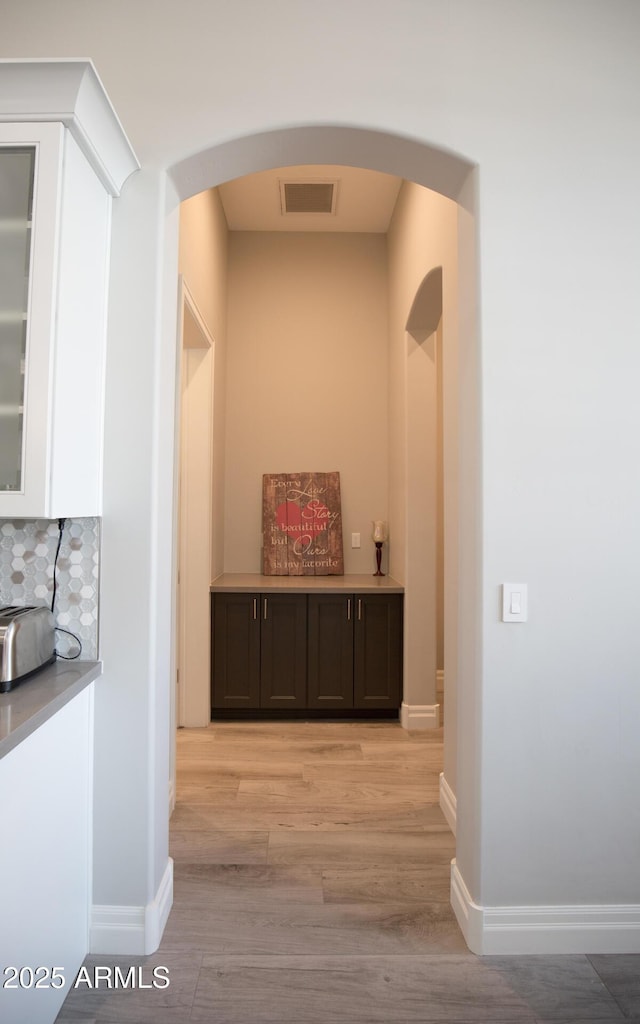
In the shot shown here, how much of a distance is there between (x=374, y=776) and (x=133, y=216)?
9.08 ft

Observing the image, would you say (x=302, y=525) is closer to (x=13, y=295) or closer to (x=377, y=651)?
(x=377, y=651)

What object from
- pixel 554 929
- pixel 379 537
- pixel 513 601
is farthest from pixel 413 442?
pixel 554 929

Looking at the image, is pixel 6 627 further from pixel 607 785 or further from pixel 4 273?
pixel 607 785

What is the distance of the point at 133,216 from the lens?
2.04 meters

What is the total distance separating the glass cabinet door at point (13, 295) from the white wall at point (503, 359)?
1.20ft

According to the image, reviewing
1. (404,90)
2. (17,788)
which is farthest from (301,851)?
(404,90)

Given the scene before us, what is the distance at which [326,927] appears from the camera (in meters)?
2.12

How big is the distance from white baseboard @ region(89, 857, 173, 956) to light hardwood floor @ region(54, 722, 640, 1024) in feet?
0.09

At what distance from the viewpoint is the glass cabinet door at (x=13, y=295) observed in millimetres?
1666

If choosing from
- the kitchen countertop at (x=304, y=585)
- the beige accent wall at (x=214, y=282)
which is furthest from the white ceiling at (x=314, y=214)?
the kitchen countertop at (x=304, y=585)

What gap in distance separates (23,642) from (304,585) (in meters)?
2.50

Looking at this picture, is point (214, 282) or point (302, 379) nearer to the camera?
point (214, 282)

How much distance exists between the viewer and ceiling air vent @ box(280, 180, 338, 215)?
4094mm

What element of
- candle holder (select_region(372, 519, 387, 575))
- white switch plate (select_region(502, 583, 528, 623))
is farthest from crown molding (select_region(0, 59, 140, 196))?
candle holder (select_region(372, 519, 387, 575))
